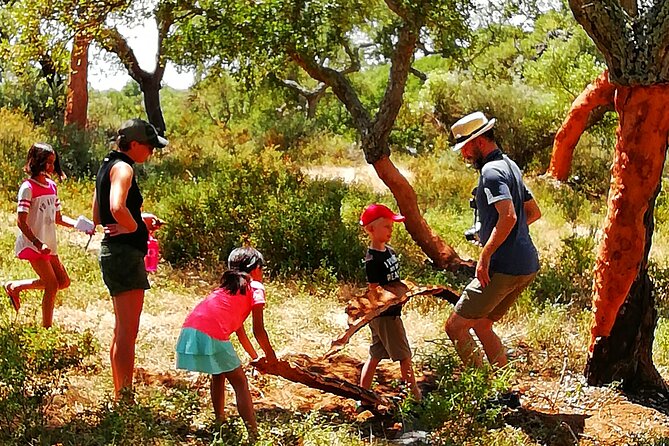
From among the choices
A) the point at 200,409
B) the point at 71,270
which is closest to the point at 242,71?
the point at 71,270

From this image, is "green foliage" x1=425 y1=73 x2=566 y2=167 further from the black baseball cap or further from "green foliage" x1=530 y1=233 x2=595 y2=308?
the black baseball cap

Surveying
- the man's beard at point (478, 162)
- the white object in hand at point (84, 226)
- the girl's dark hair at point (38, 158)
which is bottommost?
the white object in hand at point (84, 226)

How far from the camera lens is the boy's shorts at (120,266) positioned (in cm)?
412

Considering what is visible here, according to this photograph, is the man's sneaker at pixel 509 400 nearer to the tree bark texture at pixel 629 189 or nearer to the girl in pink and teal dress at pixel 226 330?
the tree bark texture at pixel 629 189

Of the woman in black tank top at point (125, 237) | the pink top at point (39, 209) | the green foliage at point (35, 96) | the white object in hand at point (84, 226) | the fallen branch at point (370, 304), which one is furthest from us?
A: the green foliage at point (35, 96)

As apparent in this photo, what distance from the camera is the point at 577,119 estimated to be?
12.0 meters

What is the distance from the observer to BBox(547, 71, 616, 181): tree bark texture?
11.2 metres

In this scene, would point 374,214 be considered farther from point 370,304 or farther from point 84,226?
point 84,226

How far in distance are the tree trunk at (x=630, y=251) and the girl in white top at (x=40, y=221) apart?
3.71 metres

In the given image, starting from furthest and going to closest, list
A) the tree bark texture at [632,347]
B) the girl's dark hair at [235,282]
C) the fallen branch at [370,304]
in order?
the tree bark texture at [632,347], the fallen branch at [370,304], the girl's dark hair at [235,282]

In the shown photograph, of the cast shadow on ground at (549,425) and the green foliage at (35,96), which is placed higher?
the green foliage at (35,96)

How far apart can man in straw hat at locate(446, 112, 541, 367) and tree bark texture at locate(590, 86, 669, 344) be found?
651 millimetres

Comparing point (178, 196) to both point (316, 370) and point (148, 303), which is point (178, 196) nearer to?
point (148, 303)

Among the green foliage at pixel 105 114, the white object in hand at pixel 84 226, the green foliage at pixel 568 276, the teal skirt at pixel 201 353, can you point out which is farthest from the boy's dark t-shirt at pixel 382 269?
the green foliage at pixel 105 114
